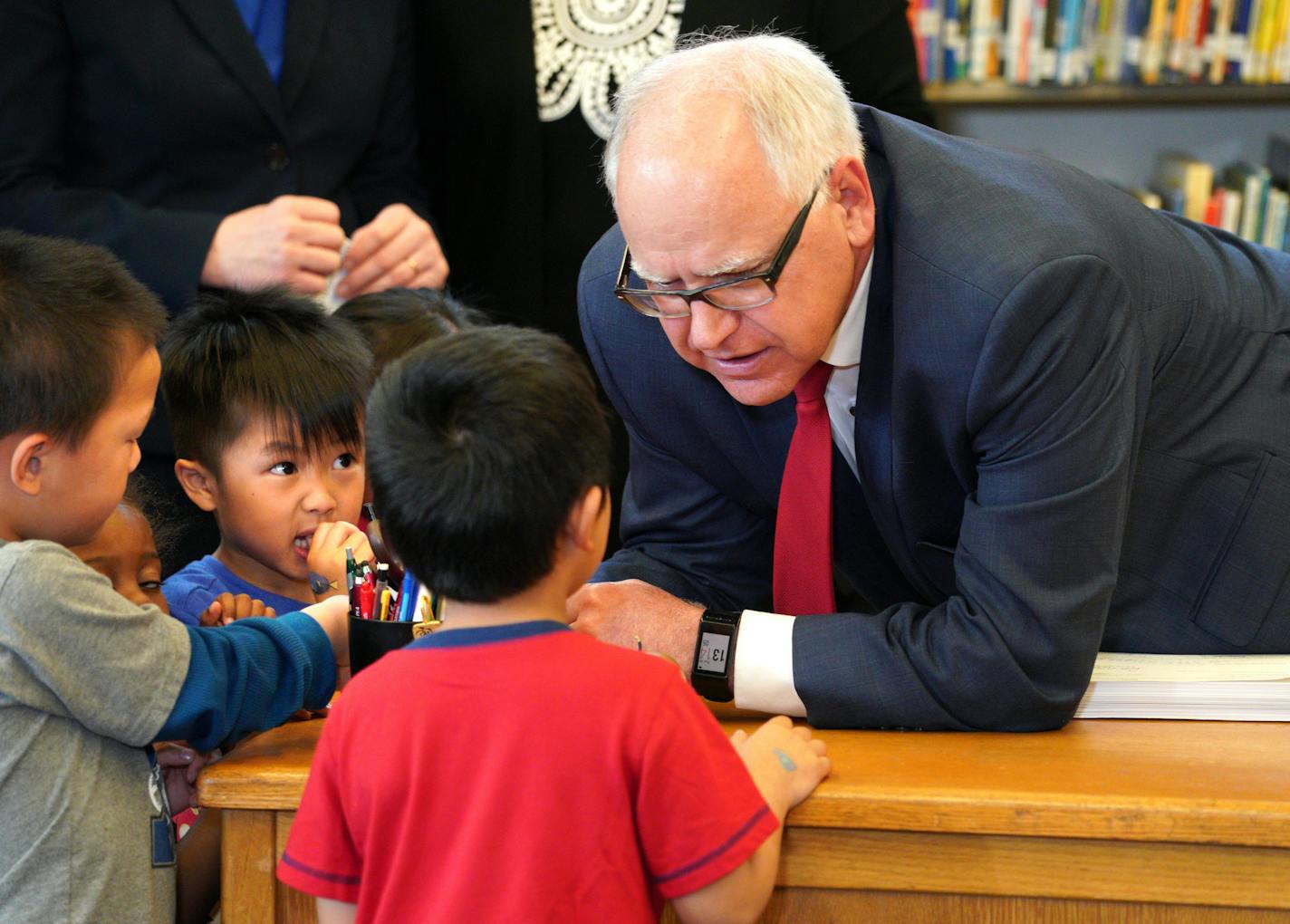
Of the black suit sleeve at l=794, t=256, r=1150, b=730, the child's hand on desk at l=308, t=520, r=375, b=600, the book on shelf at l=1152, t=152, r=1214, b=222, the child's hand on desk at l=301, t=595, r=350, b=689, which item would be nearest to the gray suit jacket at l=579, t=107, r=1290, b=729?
the black suit sleeve at l=794, t=256, r=1150, b=730

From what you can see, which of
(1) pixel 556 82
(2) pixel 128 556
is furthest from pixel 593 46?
(2) pixel 128 556

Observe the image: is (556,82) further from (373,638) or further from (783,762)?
(783,762)

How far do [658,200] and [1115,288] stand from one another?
430 mm

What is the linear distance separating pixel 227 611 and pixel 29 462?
1.34ft

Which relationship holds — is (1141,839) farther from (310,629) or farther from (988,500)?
(310,629)

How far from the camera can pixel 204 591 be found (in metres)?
1.69

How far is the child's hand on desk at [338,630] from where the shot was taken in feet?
4.42

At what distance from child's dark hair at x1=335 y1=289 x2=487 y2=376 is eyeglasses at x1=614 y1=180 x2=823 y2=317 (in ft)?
2.11

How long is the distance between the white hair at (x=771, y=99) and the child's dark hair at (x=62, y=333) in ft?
1.59

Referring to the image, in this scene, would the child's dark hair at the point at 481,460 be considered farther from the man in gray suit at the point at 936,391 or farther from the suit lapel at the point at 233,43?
the suit lapel at the point at 233,43

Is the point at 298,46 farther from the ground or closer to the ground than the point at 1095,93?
farther from the ground

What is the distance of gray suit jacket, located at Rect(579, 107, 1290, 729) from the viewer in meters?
1.31

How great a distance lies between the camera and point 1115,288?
1.33 meters

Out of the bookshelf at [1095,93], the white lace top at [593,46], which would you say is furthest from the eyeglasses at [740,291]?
the bookshelf at [1095,93]
